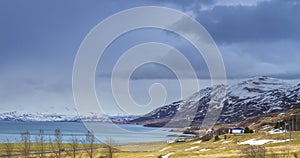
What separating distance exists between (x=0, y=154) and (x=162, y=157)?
2692 inches

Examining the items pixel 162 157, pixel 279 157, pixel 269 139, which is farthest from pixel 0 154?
pixel 279 157

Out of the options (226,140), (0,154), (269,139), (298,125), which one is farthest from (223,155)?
(298,125)

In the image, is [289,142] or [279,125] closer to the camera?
[289,142]

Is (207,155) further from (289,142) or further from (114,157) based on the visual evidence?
(114,157)

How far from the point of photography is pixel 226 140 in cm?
14238

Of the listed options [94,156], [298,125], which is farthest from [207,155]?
[298,125]

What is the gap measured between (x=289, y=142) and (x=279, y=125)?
305 ft

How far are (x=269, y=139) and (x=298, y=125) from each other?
6972 centimetres

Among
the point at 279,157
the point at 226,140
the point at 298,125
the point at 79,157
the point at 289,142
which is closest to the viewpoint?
the point at 279,157

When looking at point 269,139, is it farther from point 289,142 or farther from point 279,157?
point 279,157

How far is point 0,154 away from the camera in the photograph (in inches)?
5827

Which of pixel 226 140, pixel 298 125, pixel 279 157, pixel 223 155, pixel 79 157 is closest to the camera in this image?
pixel 279 157

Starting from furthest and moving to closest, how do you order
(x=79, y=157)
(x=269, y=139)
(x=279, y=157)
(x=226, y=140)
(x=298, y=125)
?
(x=298, y=125) < (x=226, y=140) < (x=79, y=157) < (x=269, y=139) < (x=279, y=157)

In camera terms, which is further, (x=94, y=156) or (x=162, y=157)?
(x=94, y=156)
